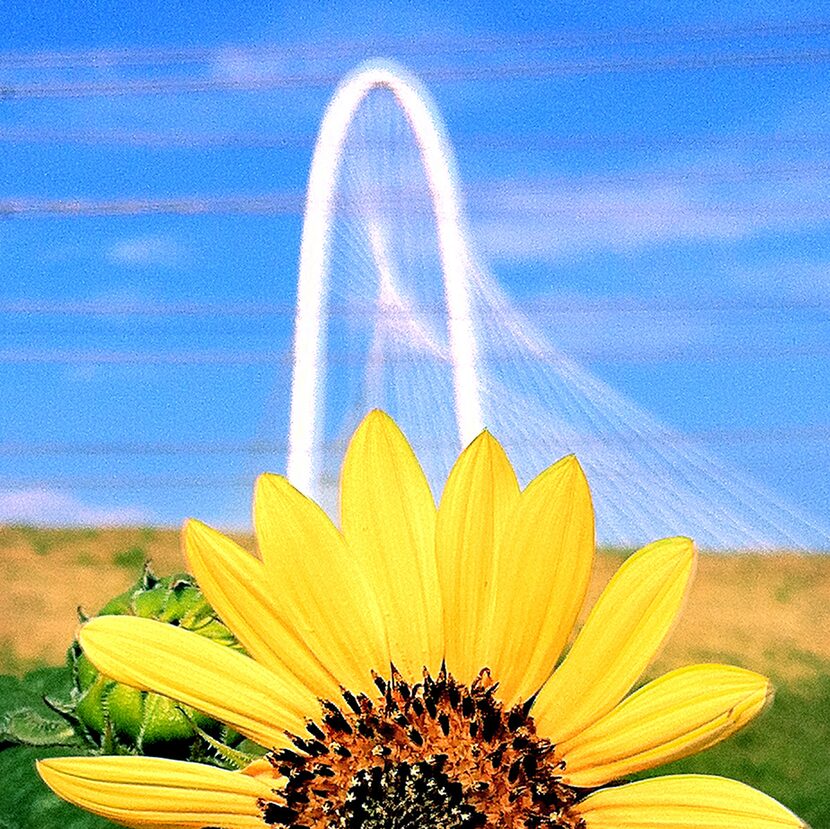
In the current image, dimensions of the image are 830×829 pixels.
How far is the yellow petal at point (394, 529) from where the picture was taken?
0.81 meters

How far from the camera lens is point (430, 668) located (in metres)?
0.83

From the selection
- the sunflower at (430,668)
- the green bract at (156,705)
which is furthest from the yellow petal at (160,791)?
the green bract at (156,705)

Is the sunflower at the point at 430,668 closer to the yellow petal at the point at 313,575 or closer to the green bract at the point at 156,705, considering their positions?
the yellow petal at the point at 313,575

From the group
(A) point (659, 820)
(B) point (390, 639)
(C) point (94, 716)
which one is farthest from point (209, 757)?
(A) point (659, 820)

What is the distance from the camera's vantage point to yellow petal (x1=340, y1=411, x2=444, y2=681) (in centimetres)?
81

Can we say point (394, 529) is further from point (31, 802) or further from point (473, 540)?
point (31, 802)

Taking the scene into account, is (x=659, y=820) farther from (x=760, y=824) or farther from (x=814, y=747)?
(x=814, y=747)

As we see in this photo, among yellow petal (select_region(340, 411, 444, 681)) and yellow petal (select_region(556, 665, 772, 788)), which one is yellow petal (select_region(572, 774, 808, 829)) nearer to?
yellow petal (select_region(556, 665, 772, 788))

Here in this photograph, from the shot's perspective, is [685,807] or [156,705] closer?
[685,807]

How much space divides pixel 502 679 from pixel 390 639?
Result: 7 cm

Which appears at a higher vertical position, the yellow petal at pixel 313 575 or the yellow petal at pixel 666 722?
the yellow petal at pixel 313 575

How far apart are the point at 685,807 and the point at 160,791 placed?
299mm

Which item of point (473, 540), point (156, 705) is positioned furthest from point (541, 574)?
point (156, 705)

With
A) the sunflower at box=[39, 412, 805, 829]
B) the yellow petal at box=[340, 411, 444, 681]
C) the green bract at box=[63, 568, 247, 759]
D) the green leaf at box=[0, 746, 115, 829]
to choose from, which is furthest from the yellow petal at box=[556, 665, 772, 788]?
the green leaf at box=[0, 746, 115, 829]
